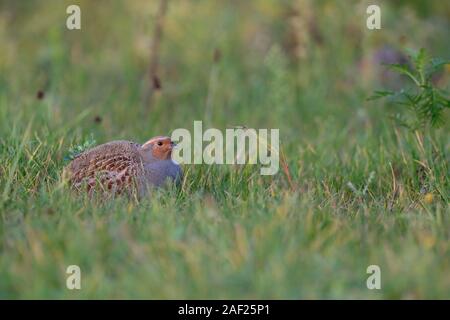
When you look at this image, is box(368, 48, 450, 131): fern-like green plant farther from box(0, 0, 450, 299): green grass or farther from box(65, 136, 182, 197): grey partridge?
box(65, 136, 182, 197): grey partridge

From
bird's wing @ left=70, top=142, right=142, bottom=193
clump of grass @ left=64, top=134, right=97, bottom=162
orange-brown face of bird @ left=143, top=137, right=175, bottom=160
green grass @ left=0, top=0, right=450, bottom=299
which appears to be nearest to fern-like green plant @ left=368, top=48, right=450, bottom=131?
green grass @ left=0, top=0, right=450, bottom=299

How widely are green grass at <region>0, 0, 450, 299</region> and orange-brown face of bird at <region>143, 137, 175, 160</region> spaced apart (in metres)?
0.30

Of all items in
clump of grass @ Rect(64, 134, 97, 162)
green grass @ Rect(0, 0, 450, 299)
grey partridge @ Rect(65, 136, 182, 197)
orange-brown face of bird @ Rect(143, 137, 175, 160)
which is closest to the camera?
green grass @ Rect(0, 0, 450, 299)

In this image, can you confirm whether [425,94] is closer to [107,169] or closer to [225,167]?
[225,167]

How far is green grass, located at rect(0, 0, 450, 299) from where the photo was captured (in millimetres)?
3996

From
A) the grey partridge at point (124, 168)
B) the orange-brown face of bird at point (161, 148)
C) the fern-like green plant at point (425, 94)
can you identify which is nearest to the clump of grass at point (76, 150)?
the grey partridge at point (124, 168)

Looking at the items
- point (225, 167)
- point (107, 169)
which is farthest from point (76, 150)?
point (225, 167)

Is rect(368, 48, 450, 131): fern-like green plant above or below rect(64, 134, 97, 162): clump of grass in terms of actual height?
above

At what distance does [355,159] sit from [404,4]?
4.90m

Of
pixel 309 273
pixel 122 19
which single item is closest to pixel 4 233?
pixel 309 273

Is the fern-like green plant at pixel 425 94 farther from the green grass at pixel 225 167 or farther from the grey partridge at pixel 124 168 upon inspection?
the grey partridge at pixel 124 168

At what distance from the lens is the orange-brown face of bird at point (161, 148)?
561cm

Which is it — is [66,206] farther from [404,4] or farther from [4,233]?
[404,4]

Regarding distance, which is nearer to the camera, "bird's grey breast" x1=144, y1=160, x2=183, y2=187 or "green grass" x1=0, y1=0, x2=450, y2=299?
"green grass" x1=0, y1=0, x2=450, y2=299
